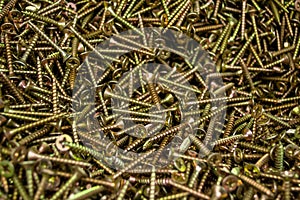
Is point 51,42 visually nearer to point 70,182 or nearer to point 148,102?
point 148,102

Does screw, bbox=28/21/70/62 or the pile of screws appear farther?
screw, bbox=28/21/70/62

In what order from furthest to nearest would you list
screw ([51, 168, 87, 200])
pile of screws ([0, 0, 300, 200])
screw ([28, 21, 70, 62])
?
screw ([28, 21, 70, 62]) → pile of screws ([0, 0, 300, 200]) → screw ([51, 168, 87, 200])

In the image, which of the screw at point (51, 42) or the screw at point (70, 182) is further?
the screw at point (51, 42)

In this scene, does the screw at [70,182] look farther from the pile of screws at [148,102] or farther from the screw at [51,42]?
the screw at [51,42]

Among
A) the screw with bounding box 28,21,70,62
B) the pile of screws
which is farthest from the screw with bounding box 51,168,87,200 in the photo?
the screw with bounding box 28,21,70,62

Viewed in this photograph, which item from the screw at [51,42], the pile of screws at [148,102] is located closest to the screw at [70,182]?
the pile of screws at [148,102]

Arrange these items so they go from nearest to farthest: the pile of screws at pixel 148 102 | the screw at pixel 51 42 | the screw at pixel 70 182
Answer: the screw at pixel 70 182, the pile of screws at pixel 148 102, the screw at pixel 51 42

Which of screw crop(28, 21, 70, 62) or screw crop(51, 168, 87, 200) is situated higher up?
screw crop(28, 21, 70, 62)

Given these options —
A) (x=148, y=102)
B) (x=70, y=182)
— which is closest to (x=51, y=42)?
(x=148, y=102)

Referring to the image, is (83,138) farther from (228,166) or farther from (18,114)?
(228,166)

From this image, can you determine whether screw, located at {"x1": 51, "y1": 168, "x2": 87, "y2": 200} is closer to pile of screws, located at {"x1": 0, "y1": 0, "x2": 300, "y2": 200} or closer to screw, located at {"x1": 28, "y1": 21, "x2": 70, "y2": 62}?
pile of screws, located at {"x1": 0, "y1": 0, "x2": 300, "y2": 200}
